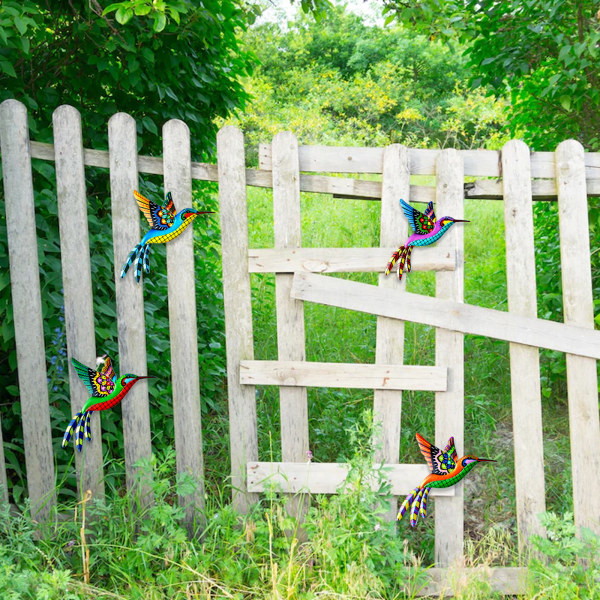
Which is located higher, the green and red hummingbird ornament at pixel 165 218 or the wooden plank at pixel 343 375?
the green and red hummingbird ornament at pixel 165 218

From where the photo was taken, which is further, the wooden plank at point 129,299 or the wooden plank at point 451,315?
the wooden plank at point 129,299

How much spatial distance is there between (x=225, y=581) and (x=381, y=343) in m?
1.12

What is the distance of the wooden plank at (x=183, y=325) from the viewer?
2.69 m

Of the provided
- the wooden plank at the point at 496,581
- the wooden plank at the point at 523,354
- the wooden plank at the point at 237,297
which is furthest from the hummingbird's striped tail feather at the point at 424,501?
the wooden plank at the point at 237,297

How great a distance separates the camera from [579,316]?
261 cm

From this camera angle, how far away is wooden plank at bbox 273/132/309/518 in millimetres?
2641

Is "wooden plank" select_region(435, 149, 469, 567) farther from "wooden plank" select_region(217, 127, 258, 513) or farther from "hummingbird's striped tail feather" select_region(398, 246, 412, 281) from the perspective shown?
"wooden plank" select_region(217, 127, 258, 513)

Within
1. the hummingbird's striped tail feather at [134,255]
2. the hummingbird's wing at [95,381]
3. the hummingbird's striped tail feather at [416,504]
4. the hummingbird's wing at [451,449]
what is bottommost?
the hummingbird's striped tail feather at [416,504]

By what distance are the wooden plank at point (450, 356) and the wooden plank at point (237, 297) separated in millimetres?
797

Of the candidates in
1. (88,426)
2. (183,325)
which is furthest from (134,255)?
(88,426)

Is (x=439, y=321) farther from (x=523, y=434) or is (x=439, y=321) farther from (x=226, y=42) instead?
(x=226, y=42)

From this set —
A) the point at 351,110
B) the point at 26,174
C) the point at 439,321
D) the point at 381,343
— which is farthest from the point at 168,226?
the point at 351,110

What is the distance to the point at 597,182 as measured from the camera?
2623mm

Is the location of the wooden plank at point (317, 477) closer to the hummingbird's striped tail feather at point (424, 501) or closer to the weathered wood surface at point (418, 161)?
the hummingbird's striped tail feather at point (424, 501)
